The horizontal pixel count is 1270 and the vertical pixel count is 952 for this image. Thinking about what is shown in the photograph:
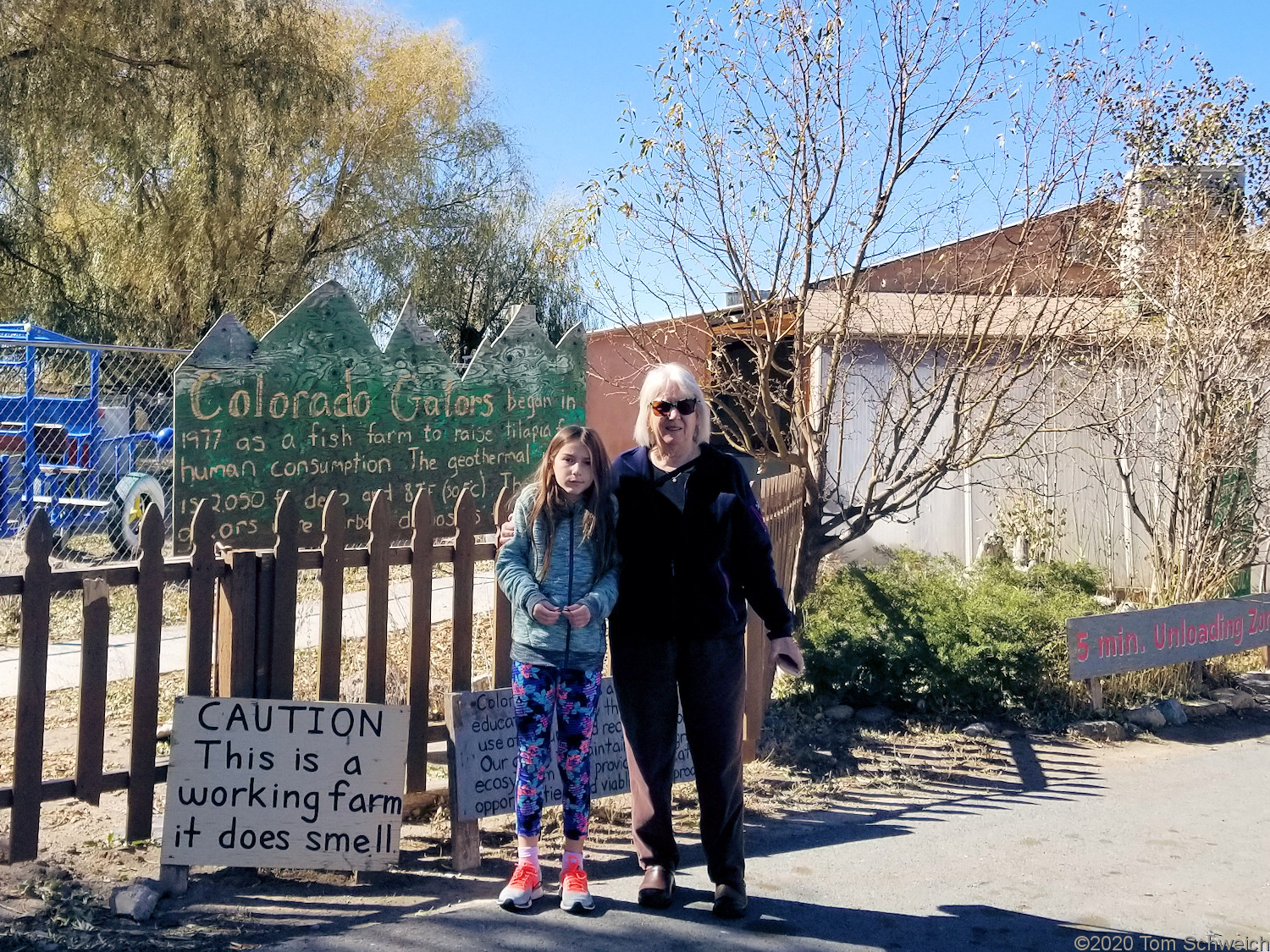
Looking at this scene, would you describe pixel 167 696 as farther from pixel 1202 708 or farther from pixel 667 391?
pixel 1202 708

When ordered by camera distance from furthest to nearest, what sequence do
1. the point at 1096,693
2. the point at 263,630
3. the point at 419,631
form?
the point at 1096,693
the point at 419,631
the point at 263,630

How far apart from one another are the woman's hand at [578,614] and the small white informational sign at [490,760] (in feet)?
1.69

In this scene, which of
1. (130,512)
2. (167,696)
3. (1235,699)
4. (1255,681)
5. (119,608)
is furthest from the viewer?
(130,512)

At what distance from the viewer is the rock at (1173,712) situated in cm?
648

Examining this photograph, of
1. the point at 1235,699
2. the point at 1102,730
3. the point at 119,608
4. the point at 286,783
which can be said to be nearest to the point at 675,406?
the point at 286,783

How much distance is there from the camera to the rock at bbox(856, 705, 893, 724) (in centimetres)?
613

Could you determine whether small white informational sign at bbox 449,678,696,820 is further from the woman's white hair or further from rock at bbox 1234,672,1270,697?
rock at bbox 1234,672,1270,697

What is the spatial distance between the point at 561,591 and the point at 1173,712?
4.51 m

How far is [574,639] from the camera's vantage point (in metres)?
3.67

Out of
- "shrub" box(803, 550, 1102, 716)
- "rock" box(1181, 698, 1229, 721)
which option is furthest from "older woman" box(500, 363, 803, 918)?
"rock" box(1181, 698, 1229, 721)

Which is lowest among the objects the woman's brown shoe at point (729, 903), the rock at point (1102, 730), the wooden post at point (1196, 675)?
the woman's brown shoe at point (729, 903)

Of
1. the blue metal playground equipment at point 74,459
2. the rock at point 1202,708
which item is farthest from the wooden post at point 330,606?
the rock at point 1202,708

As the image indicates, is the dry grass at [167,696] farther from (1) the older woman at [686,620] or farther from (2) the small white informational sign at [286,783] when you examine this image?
(1) the older woman at [686,620]

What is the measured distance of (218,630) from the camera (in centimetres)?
409
